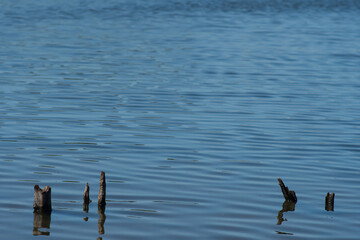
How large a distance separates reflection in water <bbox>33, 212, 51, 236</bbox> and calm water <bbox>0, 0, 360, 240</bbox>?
0.8 inches

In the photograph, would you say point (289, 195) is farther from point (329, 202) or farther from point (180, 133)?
point (180, 133)

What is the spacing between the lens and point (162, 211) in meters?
7.91

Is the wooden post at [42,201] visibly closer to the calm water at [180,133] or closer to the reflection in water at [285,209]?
the calm water at [180,133]

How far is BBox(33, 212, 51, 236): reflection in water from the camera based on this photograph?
7.11 metres

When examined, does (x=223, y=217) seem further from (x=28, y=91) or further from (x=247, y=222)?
(x=28, y=91)

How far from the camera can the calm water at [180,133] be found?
7668 mm

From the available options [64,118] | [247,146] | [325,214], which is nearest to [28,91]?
[64,118]

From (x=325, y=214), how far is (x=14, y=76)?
1223 cm

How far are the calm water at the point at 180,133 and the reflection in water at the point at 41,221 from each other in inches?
0.8

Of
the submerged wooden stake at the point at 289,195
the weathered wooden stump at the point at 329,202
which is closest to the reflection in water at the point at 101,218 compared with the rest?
the submerged wooden stake at the point at 289,195

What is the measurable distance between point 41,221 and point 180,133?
509cm

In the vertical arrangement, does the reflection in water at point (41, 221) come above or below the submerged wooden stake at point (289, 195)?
below

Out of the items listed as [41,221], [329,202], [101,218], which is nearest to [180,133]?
[329,202]

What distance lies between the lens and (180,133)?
1218 cm
